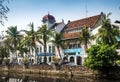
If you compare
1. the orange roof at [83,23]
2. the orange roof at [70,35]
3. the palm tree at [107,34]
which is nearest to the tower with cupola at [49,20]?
the orange roof at [83,23]

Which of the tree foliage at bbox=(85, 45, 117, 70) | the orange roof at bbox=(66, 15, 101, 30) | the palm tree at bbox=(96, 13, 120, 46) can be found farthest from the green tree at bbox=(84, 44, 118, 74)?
the orange roof at bbox=(66, 15, 101, 30)

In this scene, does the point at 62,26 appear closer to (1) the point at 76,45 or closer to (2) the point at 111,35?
(1) the point at 76,45

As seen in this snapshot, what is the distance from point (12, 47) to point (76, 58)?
79.5 feet

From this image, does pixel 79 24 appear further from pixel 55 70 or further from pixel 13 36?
pixel 13 36

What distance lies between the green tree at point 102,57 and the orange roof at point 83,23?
20.2m

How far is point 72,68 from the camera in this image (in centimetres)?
5009

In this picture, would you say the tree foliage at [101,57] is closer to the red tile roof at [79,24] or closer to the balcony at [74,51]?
the red tile roof at [79,24]

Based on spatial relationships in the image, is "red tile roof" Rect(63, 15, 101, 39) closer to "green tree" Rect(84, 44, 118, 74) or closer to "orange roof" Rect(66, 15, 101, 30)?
"orange roof" Rect(66, 15, 101, 30)

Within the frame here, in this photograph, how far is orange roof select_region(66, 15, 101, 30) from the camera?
207ft

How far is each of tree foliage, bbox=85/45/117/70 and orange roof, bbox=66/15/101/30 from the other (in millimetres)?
20291

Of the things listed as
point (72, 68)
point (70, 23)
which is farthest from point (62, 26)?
point (72, 68)

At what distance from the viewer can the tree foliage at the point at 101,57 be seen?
4057 centimetres

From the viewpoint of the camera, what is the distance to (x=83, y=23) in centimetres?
6619

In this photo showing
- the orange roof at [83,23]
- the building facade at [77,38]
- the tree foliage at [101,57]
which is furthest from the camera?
the orange roof at [83,23]
